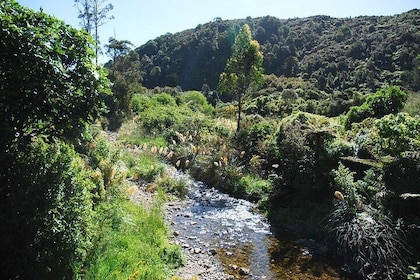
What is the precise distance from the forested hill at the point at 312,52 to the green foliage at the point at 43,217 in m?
30.9

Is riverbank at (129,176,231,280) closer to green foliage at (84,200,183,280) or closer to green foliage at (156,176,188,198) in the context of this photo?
green foliage at (84,200,183,280)

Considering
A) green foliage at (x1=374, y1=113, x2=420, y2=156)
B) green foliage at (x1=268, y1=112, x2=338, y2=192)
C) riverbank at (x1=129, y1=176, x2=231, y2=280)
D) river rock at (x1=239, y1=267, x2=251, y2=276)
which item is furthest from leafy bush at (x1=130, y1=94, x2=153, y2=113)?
river rock at (x1=239, y1=267, x2=251, y2=276)

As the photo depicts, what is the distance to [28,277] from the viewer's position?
12.2ft

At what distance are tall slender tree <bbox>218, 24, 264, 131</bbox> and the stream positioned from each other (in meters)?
7.47

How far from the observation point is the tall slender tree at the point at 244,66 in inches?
662

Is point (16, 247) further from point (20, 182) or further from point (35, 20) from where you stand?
point (35, 20)

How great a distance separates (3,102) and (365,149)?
26.3 feet

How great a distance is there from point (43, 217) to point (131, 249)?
7.69ft

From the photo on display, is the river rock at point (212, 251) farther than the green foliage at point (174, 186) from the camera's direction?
No

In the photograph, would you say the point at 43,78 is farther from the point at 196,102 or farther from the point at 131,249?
the point at 196,102

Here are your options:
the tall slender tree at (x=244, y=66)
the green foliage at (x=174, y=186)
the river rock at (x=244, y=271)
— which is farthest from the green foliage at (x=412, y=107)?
the river rock at (x=244, y=271)

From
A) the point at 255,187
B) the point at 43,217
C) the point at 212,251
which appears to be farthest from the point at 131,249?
the point at 255,187

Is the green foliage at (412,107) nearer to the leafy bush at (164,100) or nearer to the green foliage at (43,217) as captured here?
the green foliage at (43,217)

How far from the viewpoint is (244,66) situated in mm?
17109
